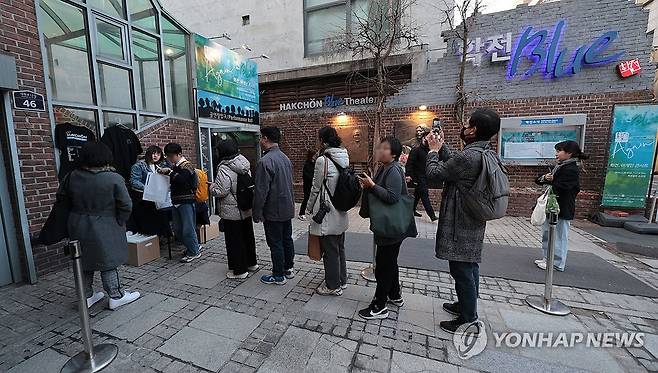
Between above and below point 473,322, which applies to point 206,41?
above

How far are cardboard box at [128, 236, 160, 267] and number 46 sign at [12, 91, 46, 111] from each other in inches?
78.6

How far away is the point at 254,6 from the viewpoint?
407 inches

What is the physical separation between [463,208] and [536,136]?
19.8 ft

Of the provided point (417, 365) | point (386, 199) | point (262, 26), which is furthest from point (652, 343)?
point (262, 26)

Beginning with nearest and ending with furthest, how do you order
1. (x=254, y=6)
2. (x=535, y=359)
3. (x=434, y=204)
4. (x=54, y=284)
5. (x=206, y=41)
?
(x=535, y=359) → (x=54, y=284) → (x=206, y=41) → (x=434, y=204) → (x=254, y=6)

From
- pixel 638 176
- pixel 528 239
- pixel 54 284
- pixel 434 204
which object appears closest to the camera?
pixel 54 284

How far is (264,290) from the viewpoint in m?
3.40

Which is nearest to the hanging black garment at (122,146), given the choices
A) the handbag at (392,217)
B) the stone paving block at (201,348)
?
the stone paving block at (201,348)

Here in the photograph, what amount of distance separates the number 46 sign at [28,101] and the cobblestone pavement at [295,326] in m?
2.15

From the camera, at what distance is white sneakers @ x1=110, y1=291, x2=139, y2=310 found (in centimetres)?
304

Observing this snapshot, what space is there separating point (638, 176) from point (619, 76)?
2.21 m

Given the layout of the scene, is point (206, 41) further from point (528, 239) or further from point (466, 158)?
point (528, 239)

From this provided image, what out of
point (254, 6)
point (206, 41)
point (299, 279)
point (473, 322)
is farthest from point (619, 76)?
point (254, 6)

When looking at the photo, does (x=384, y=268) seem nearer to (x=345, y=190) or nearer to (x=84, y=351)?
(x=345, y=190)
